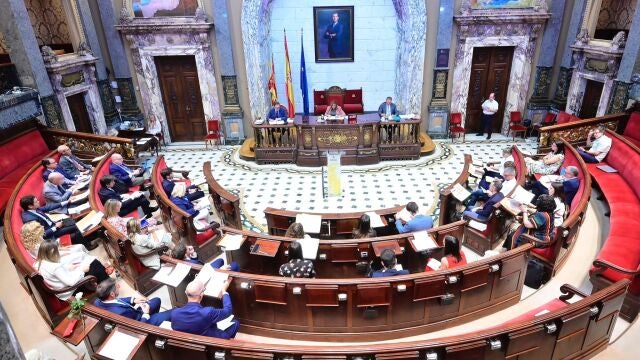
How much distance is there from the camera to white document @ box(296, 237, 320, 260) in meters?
4.60

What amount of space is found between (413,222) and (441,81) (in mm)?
7284

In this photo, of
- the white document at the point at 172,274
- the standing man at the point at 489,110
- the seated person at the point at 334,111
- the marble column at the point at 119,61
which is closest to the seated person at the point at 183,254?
the white document at the point at 172,274

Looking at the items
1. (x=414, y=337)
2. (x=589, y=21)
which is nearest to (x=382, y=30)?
(x=589, y=21)

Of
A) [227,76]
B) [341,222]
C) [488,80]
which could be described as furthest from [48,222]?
[488,80]

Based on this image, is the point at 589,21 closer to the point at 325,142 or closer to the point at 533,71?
the point at 533,71

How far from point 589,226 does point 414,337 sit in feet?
13.7

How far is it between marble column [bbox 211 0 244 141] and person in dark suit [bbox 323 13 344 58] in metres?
3.26

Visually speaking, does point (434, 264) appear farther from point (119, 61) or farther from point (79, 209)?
point (119, 61)

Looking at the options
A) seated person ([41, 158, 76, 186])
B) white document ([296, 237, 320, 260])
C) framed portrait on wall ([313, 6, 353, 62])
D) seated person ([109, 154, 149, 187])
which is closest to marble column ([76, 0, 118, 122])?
seated person ([41, 158, 76, 186])

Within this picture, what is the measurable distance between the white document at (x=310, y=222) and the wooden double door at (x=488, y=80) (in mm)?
8206

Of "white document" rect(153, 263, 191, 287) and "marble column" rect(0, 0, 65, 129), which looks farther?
"marble column" rect(0, 0, 65, 129)

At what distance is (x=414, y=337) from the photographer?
14.8 ft

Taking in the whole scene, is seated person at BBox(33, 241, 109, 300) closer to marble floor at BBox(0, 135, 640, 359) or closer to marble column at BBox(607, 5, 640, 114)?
marble floor at BBox(0, 135, 640, 359)

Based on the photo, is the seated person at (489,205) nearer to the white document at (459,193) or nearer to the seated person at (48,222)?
the white document at (459,193)
